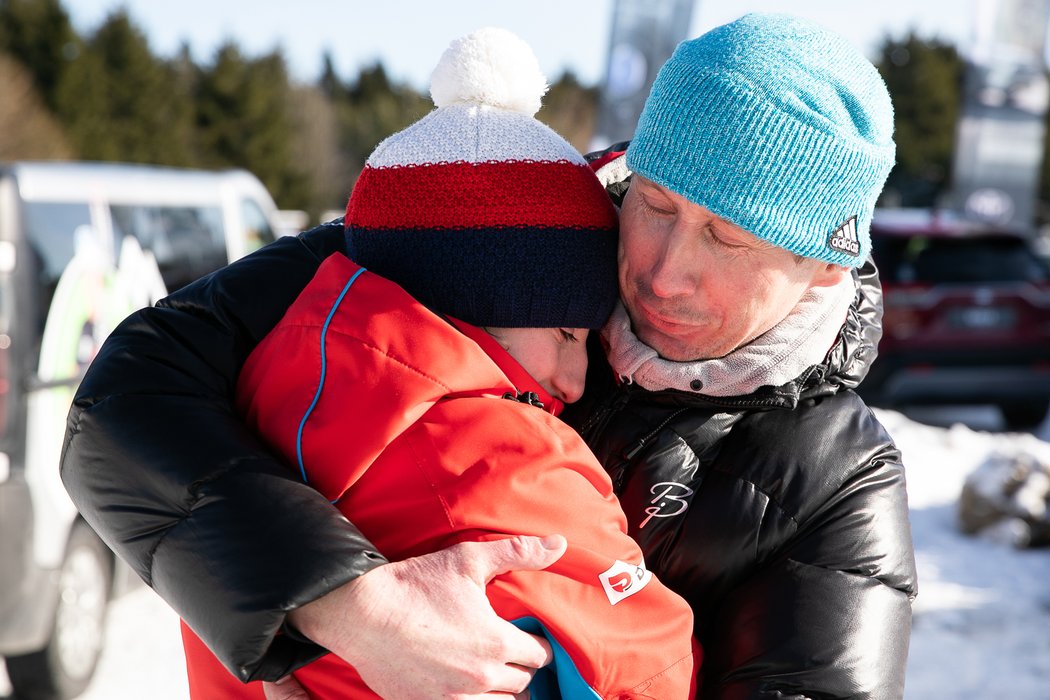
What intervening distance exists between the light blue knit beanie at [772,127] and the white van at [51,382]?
3121 millimetres

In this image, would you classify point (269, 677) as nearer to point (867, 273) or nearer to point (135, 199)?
point (867, 273)

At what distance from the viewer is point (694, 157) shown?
58.2 inches

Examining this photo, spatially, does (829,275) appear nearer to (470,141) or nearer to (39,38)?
(470,141)

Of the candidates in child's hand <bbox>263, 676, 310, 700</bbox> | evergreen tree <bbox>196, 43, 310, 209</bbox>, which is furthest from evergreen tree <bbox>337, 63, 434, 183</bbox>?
child's hand <bbox>263, 676, 310, 700</bbox>

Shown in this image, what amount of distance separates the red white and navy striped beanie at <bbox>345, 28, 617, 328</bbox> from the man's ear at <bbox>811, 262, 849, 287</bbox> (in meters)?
0.37

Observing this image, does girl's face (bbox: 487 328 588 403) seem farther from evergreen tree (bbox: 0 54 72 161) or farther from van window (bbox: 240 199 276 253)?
evergreen tree (bbox: 0 54 72 161)

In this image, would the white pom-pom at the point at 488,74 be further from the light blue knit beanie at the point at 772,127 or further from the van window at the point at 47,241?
the van window at the point at 47,241

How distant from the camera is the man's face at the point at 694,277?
1.52 m

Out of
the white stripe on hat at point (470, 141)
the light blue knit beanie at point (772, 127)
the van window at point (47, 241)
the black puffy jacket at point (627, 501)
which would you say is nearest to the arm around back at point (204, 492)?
the black puffy jacket at point (627, 501)

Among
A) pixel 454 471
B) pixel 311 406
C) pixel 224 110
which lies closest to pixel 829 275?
pixel 454 471

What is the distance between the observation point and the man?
1.20 meters

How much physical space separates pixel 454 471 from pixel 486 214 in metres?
0.36

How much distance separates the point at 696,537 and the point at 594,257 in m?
0.43

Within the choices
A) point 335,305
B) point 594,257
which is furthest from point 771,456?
point 335,305
